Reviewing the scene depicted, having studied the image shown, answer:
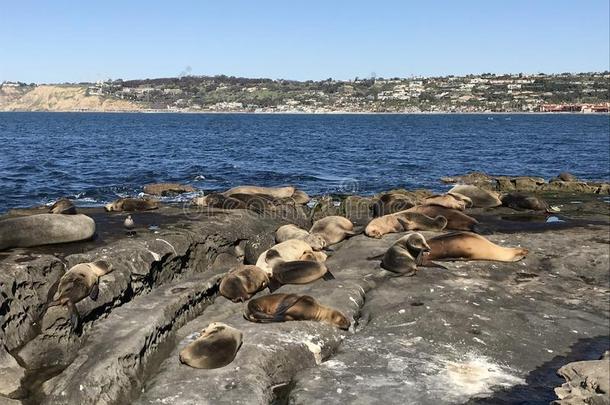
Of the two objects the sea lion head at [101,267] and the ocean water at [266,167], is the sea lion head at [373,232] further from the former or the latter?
the ocean water at [266,167]

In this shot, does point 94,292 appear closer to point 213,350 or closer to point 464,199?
point 213,350

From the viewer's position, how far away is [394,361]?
6.68 meters

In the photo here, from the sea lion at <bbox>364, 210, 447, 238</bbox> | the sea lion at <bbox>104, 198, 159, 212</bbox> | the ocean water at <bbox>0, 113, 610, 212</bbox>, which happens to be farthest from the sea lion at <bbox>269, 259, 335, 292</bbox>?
the ocean water at <bbox>0, 113, 610, 212</bbox>

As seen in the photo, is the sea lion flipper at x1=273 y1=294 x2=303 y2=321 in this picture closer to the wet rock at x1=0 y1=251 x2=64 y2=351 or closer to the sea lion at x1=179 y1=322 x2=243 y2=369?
the sea lion at x1=179 y1=322 x2=243 y2=369

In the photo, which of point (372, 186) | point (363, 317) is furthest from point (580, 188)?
point (363, 317)

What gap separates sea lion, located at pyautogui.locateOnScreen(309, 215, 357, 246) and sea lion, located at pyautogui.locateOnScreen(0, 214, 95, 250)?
4.47m

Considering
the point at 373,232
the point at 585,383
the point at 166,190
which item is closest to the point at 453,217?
the point at 373,232

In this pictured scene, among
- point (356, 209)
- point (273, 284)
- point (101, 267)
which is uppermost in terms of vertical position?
point (101, 267)

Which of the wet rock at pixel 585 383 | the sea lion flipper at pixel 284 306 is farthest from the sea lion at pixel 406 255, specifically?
the wet rock at pixel 585 383

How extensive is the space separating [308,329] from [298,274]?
1.98 m

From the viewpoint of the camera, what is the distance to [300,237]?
11203 mm

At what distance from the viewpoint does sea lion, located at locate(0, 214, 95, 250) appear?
8836 mm

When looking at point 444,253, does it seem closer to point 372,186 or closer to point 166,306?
point 166,306

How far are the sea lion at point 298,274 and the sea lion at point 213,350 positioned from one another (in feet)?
8.13
